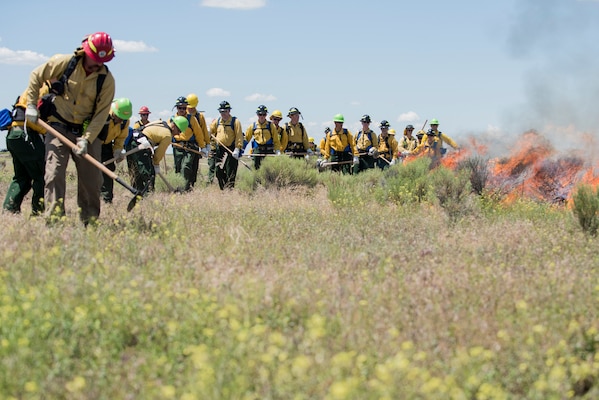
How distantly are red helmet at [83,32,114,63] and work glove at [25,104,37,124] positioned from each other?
2.42ft

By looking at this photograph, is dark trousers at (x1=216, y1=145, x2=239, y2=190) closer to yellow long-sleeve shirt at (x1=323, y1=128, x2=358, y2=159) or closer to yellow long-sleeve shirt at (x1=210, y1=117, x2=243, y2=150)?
yellow long-sleeve shirt at (x1=210, y1=117, x2=243, y2=150)

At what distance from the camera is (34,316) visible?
4.07 metres

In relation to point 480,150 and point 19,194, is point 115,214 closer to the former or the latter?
point 19,194

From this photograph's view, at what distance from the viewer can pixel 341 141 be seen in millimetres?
17062

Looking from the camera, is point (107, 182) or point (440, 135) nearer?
point (107, 182)

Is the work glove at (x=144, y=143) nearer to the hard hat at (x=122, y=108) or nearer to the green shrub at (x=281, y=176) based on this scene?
the hard hat at (x=122, y=108)

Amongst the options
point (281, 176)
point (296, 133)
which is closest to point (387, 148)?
point (296, 133)

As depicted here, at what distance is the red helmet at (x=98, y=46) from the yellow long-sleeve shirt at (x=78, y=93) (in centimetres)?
17

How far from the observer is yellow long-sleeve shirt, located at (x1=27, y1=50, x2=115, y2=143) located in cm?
702

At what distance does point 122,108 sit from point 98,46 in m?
2.76

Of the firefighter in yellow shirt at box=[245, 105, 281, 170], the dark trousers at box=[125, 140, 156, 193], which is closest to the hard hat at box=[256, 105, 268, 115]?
the firefighter in yellow shirt at box=[245, 105, 281, 170]

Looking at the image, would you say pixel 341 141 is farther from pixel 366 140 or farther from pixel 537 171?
pixel 537 171

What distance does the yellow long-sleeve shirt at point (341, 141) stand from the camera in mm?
17062

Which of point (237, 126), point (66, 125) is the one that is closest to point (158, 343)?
point (66, 125)
